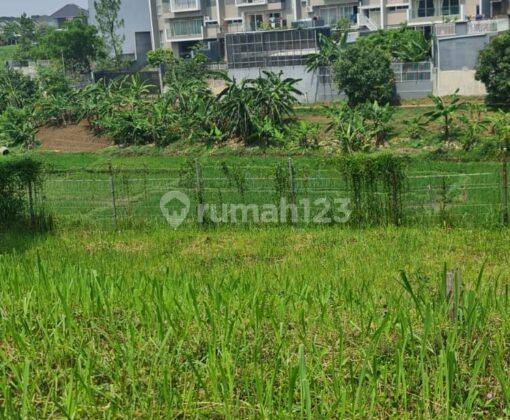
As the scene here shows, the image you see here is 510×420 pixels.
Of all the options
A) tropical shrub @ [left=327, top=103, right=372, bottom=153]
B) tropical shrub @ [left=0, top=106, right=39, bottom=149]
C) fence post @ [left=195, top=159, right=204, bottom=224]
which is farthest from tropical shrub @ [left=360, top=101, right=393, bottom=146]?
tropical shrub @ [left=0, top=106, right=39, bottom=149]

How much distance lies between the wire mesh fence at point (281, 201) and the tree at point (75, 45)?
35861mm

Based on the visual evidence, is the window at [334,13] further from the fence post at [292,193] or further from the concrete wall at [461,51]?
the fence post at [292,193]

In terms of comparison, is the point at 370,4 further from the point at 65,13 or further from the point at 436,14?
the point at 65,13

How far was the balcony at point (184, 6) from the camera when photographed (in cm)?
4991

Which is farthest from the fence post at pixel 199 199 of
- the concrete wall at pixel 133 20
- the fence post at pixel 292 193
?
the concrete wall at pixel 133 20

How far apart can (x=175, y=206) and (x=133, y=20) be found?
43.1m

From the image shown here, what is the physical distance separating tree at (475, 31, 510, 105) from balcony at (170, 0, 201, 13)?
26.4m

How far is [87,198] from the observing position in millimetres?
15688

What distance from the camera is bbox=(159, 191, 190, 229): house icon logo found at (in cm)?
1441

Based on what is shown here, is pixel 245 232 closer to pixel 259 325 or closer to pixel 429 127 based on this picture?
pixel 259 325

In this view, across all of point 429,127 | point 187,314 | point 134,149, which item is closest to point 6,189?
point 187,314

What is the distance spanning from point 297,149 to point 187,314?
21933 millimetres

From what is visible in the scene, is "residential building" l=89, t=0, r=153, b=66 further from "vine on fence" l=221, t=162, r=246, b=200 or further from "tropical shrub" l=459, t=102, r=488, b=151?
"vine on fence" l=221, t=162, r=246, b=200

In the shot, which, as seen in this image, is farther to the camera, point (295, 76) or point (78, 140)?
point (295, 76)
